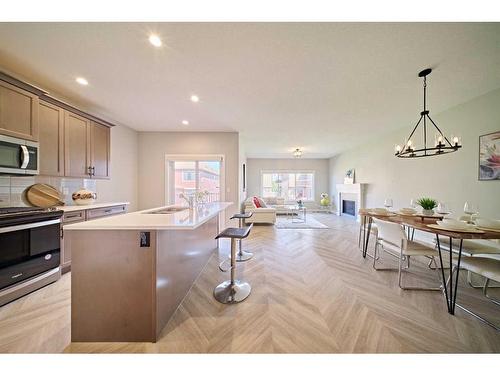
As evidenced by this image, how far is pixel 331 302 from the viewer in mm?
→ 1910

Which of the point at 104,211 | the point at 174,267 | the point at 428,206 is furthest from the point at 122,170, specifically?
the point at 428,206

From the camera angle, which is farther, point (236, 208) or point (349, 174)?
point (349, 174)

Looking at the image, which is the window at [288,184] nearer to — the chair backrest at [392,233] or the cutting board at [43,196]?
the chair backrest at [392,233]

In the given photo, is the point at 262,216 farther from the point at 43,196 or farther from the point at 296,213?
the point at 43,196

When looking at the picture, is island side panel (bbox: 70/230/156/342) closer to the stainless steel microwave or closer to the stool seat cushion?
the stool seat cushion

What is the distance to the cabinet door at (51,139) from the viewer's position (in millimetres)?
2398

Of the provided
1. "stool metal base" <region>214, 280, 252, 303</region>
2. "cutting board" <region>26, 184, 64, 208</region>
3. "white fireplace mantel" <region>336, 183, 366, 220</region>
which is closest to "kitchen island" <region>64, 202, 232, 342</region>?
"stool metal base" <region>214, 280, 252, 303</region>

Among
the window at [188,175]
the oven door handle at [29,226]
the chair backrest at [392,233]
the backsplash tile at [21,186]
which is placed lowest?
the chair backrest at [392,233]

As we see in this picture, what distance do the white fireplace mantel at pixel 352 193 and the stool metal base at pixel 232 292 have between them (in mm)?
5764

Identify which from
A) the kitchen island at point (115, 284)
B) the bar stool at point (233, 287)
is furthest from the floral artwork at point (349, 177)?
the kitchen island at point (115, 284)

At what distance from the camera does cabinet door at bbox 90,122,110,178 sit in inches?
124

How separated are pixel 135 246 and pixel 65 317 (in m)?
1.17

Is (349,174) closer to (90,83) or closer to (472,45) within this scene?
(472,45)
